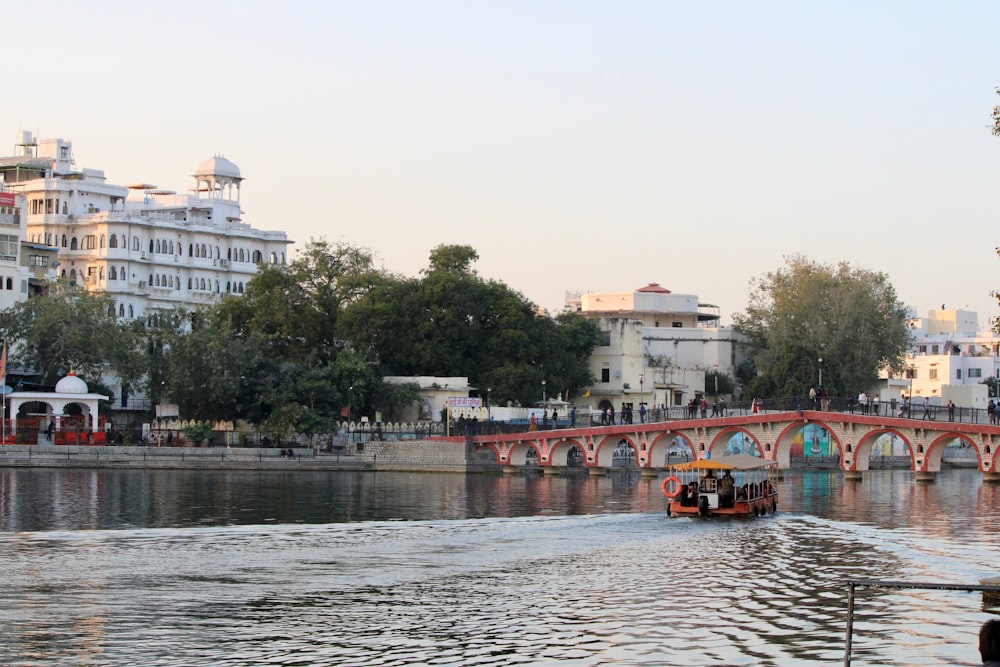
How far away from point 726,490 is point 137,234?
69.3m

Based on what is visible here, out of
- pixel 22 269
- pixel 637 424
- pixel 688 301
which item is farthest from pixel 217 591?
pixel 688 301

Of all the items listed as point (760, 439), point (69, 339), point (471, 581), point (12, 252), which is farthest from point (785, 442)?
point (12, 252)

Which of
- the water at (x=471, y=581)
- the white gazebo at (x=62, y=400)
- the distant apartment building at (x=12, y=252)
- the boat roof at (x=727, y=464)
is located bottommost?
the water at (x=471, y=581)

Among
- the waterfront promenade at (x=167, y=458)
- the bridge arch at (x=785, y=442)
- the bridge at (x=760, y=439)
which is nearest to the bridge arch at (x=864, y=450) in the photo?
the bridge at (x=760, y=439)

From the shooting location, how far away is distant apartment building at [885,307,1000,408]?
113 metres

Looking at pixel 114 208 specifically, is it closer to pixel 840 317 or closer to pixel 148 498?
pixel 840 317

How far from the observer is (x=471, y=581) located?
3319 cm

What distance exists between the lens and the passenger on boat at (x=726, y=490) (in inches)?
1935

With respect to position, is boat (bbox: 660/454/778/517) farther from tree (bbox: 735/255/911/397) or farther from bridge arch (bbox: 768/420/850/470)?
tree (bbox: 735/255/911/397)

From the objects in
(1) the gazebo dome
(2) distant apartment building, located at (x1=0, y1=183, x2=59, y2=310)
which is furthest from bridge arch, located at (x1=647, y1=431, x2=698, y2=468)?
(2) distant apartment building, located at (x1=0, y1=183, x2=59, y2=310)

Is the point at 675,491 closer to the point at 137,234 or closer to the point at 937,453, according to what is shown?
the point at 937,453

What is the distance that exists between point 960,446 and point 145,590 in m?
82.5

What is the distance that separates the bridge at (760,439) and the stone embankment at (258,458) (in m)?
1.88

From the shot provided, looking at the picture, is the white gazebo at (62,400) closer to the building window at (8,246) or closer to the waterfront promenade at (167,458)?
the waterfront promenade at (167,458)
